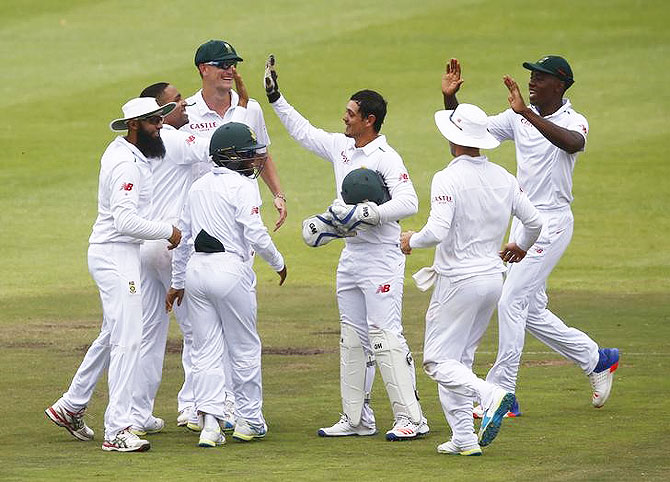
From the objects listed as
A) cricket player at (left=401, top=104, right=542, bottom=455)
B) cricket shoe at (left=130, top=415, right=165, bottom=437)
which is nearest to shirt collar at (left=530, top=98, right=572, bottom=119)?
cricket player at (left=401, top=104, right=542, bottom=455)

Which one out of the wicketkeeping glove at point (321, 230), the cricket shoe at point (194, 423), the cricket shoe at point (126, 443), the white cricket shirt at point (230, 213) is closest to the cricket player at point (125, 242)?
the cricket shoe at point (126, 443)

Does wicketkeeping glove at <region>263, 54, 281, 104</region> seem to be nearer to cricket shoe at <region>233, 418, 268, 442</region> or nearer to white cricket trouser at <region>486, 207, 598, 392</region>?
white cricket trouser at <region>486, 207, 598, 392</region>

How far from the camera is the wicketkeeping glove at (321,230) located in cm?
927

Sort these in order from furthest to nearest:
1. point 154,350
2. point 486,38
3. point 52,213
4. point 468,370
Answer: point 486,38, point 52,213, point 154,350, point 468,370

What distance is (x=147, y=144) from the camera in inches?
368

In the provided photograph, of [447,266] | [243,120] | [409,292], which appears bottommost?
[409,292]

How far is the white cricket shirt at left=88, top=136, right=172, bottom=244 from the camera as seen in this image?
906cm

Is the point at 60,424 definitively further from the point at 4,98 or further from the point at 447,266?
the point at 4,98

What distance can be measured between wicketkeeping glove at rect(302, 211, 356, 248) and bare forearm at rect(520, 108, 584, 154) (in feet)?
5.27

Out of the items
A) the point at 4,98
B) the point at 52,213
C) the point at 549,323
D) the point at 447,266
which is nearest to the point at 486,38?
the point at 4,98

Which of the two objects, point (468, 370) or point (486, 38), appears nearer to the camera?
point (468, 370)

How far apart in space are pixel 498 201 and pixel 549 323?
203 centimetres

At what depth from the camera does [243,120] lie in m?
10.7

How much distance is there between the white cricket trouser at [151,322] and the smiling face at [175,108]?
0.94 metres
